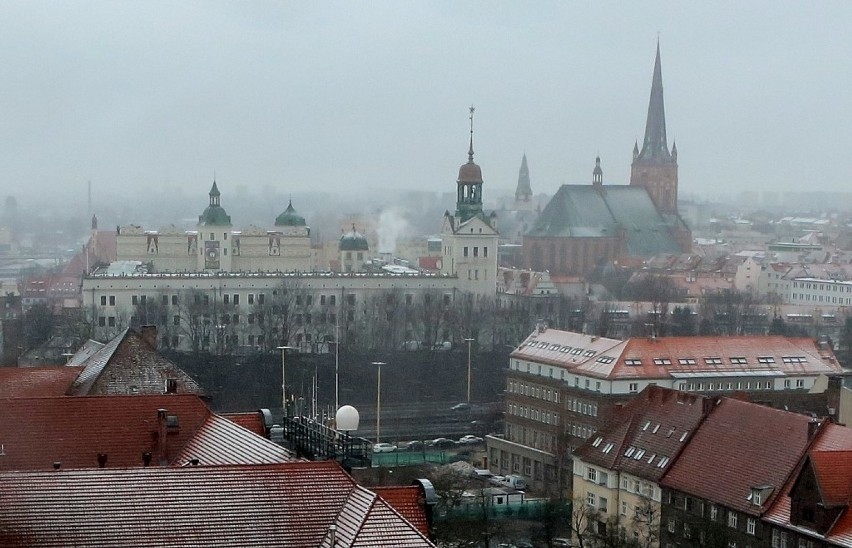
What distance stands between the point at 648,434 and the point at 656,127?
11813cm

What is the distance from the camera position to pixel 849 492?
27859 mm

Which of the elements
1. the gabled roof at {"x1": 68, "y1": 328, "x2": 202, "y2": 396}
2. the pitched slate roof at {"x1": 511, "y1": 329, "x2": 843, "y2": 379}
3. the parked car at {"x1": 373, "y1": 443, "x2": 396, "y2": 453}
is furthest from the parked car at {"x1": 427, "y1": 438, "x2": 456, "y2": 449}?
the gabled roof at {"x1": 68, "y1": 328, "x2": 202, "y2": 396}

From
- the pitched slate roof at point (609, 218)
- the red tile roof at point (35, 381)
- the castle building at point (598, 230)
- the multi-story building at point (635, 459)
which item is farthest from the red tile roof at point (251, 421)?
the pitched slate roof at point (609, 218)

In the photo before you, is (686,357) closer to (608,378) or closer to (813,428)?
(608,378)

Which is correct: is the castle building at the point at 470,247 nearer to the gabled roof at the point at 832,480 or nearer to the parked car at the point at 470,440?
the parked car at the point at 470,440

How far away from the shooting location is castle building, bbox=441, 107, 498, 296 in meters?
93.8

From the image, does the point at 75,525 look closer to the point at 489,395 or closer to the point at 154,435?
the point at 154,435

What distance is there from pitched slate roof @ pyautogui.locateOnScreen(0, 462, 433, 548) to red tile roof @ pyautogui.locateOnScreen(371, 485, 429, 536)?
95 cm

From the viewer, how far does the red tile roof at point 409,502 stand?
51.3 ft

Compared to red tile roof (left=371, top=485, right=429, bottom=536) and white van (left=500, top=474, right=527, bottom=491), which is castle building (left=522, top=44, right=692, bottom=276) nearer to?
white van (left=500, top=474, right=527, bottom=491)

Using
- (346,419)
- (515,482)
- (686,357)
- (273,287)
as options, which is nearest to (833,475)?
(346,419)

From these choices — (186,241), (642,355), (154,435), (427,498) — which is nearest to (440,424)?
(642,355)

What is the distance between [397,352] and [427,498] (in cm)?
5724

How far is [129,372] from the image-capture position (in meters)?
28.6
